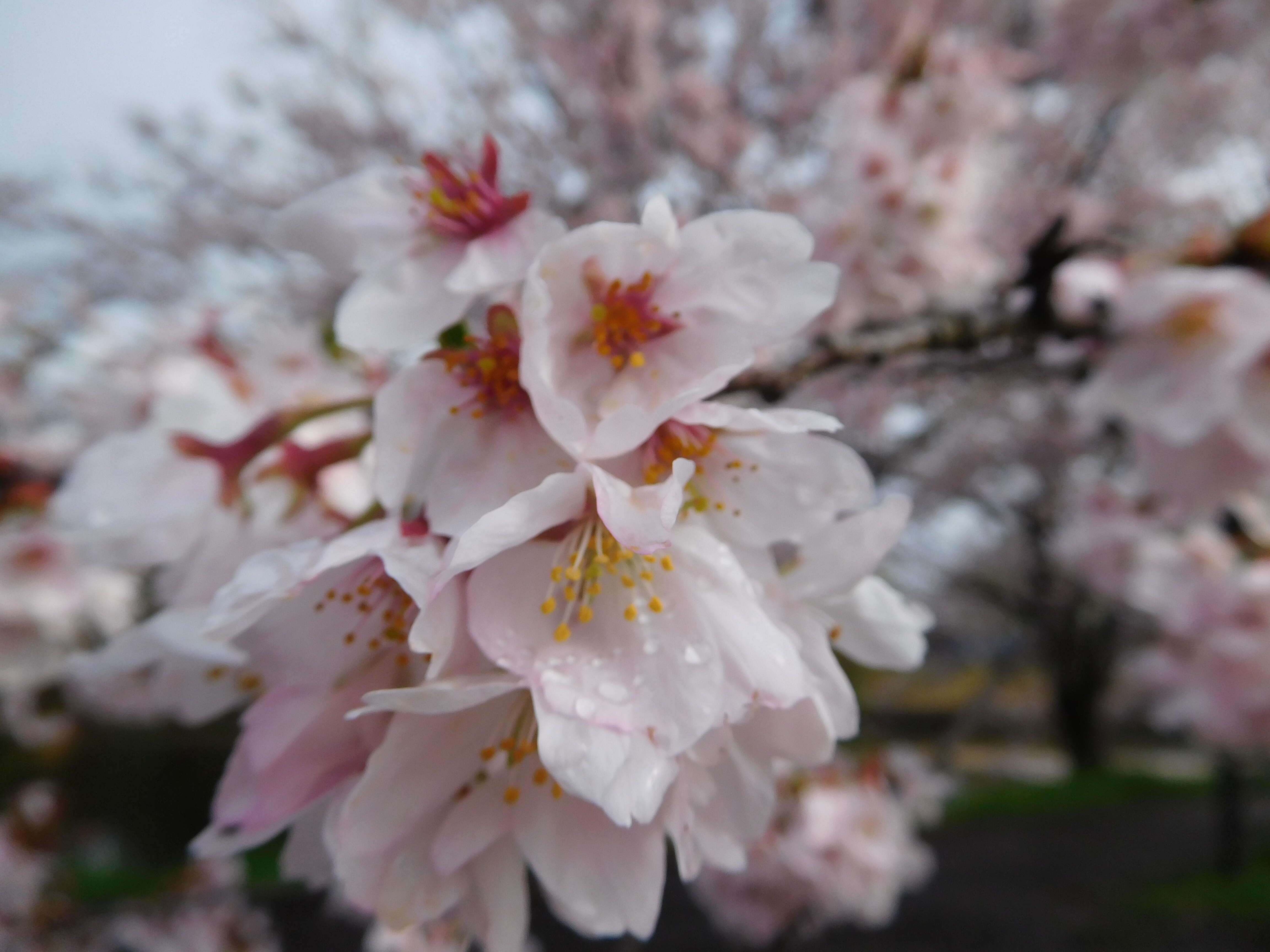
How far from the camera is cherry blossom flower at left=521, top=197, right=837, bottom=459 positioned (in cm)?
57

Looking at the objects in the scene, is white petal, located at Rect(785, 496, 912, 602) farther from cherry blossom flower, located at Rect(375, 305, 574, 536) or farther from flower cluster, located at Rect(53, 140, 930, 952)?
cherry blossom flower, located at Rect(375, 305, 574, 536)

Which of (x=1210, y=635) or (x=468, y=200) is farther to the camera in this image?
(x=1210, y=635)

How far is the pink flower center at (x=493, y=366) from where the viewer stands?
61 cm

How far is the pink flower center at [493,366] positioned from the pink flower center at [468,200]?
81 mm

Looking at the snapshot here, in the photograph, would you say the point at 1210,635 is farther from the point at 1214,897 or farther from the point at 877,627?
the point at 1214,897

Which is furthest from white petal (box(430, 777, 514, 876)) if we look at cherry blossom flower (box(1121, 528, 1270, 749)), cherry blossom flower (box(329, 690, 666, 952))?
cherry blossom flower (box(1121, 528, 1270, 749))

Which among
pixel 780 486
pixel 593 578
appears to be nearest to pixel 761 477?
pixel 780 486

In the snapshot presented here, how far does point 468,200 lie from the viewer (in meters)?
0.65

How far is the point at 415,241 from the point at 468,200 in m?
0.06

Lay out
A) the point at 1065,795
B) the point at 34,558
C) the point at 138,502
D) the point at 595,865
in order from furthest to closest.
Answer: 1. the point at 1065,795
2. the point at 34,558
3. the point at 138,502
4. the point at 595,865

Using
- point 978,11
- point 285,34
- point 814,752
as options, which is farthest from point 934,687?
point 814,752

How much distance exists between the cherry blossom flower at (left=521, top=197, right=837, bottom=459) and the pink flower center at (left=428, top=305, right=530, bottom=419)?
0.12 ft

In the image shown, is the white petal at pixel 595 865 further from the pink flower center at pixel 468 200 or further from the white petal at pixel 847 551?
the pink flower center at pixel 468 200

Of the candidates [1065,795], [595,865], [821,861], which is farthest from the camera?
[1065,795]
